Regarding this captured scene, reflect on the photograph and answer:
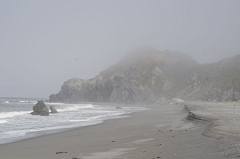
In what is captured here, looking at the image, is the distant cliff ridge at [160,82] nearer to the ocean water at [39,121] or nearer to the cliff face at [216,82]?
the cliff face at [216,82]

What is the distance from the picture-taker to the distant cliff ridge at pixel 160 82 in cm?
10375

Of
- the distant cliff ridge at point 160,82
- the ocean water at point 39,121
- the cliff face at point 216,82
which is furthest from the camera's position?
→ the distant cliff ridge at point 160,82

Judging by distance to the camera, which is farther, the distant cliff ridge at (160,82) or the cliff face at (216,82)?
the distant cliff ridge at (160,82)

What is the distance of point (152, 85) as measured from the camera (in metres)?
143

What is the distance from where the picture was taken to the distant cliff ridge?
10375cm

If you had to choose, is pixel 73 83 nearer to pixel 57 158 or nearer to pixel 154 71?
pixel 154 71

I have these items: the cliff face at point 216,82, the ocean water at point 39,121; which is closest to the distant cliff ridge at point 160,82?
the cliff face at point 216,82

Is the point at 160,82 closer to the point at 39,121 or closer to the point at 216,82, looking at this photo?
the point at 216,82

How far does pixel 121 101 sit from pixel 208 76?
58.0m

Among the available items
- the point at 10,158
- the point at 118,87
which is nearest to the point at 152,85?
the point at 118,87

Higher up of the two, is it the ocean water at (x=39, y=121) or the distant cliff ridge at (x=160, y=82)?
the distant cliff ridge at (x=160, y=82)

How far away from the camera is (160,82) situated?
145 m

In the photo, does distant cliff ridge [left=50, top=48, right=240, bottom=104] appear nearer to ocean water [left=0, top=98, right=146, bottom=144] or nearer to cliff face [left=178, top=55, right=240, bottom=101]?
cliff face [left=178, top=55, right=240, bottom=101]

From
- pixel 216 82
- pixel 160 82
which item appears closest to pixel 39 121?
pixel 216 82
